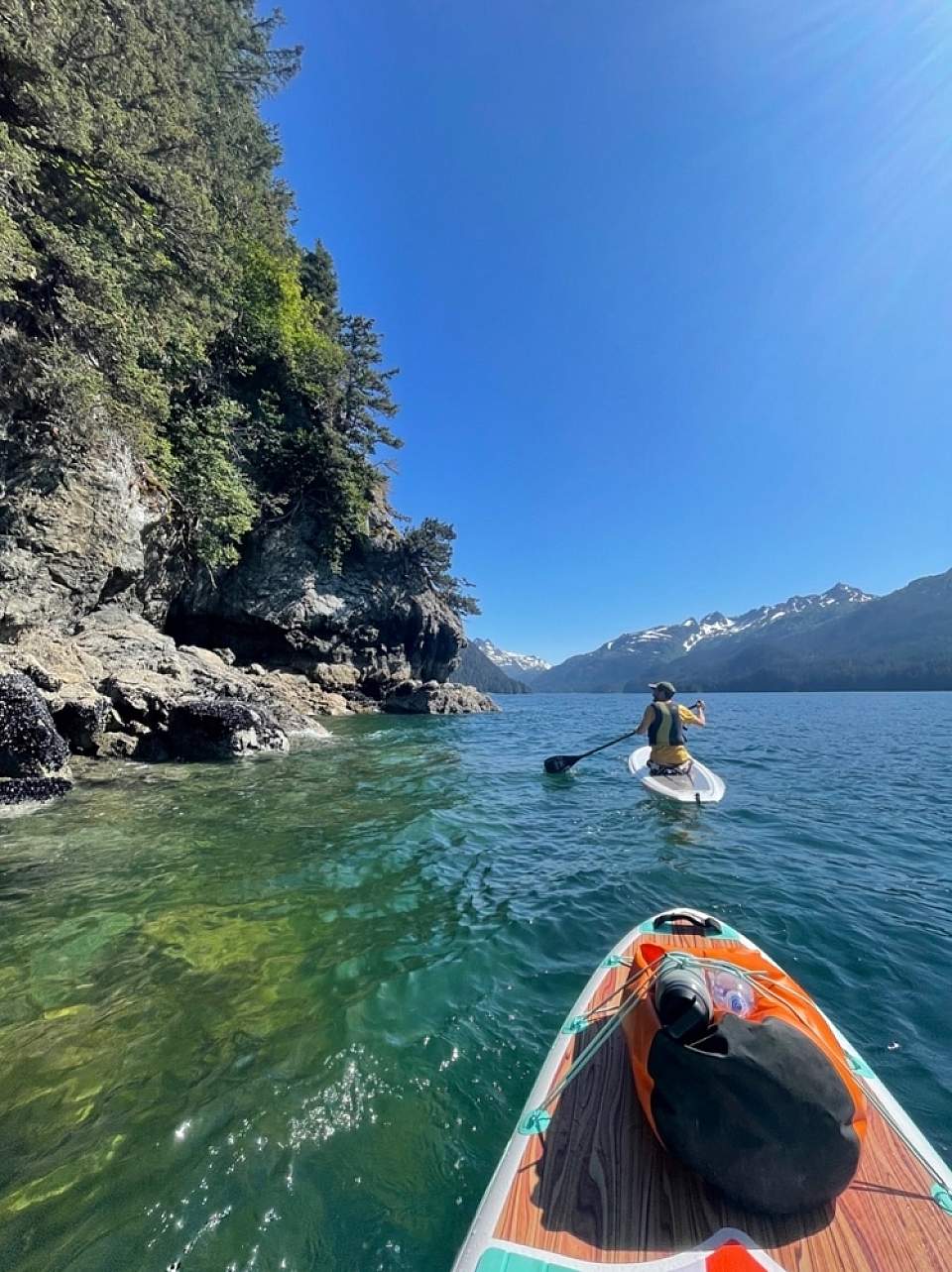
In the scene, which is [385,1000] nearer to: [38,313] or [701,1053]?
[701,1053]

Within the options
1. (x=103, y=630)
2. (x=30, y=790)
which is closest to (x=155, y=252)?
(x=103, y=630)

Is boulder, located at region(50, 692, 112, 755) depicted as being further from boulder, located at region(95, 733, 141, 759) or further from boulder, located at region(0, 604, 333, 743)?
boulder, located at region(95, 733, 141, 759)

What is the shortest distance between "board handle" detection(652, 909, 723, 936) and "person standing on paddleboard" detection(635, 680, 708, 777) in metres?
7.17

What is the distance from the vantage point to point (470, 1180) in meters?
2.72

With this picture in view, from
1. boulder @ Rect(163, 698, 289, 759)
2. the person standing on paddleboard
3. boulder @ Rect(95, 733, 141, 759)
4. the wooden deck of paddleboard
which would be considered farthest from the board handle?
boulder @ Rect(95, 733, 141, 759)

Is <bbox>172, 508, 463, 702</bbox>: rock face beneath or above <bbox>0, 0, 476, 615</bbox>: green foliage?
beneath

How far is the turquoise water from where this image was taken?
2582 mm

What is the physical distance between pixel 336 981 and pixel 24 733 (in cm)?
891

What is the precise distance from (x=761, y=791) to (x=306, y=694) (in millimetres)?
26432

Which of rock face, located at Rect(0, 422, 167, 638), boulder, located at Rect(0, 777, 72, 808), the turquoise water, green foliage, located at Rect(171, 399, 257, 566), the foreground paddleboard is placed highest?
green foliage, located at Rect(171, 399, 257, 566)

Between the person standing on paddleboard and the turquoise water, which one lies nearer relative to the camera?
the turquoise water

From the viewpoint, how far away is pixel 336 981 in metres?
4.47

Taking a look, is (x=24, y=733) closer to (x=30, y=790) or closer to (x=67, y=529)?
(x=30, y=790)

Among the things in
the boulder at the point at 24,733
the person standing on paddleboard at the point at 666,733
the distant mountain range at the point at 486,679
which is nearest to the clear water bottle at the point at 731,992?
the person standing on paddleboard at the point at 666,733
